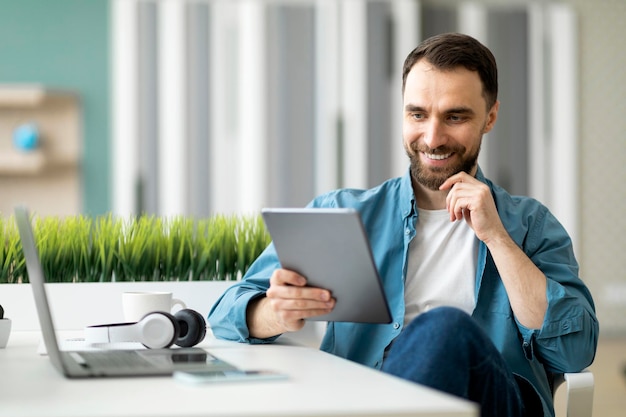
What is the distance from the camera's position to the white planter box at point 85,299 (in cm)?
226

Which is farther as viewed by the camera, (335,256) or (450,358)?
(335,256)

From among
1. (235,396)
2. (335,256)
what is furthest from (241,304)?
(235,396)

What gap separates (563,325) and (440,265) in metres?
0.32

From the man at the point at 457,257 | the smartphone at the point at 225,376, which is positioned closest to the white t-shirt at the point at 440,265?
the man at the point at 457,257

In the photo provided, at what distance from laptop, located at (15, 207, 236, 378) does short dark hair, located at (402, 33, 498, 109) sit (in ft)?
3.02

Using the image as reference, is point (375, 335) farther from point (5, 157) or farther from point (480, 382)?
point (5, 157)

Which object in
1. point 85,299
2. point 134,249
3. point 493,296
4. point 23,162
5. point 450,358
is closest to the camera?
point 450,358

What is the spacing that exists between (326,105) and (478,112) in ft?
12.8

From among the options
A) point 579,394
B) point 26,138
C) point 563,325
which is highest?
point 26,138

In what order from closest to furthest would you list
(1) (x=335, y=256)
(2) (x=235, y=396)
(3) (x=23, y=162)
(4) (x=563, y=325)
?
(2) (x=235, y=396) < (1) (x=335, y=256) < (4) (x=563, y=325) < (3) (x=23, y=162)

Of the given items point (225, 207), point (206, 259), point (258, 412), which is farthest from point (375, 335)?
point (225, 207)

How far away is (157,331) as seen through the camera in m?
1.66

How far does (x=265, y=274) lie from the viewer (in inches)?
79.0

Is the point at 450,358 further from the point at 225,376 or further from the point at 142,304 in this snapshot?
the point at 142,304
